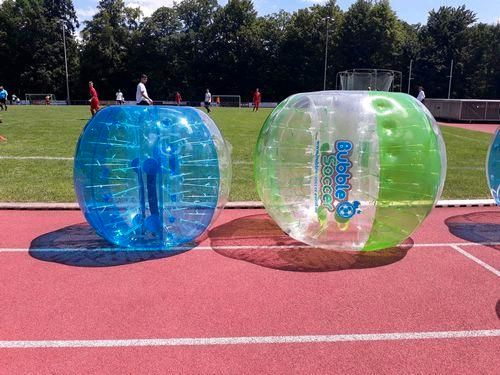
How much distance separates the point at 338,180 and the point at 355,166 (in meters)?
0.25

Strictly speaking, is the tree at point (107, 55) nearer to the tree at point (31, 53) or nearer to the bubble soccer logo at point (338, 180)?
the tree at point (31, 53)

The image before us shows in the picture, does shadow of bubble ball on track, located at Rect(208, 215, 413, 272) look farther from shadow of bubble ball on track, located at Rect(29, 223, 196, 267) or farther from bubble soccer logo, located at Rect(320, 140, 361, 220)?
bubble soccer logo, located at Rect(320, 140, 361, 220)

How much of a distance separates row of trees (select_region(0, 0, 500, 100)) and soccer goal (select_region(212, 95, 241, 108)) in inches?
167

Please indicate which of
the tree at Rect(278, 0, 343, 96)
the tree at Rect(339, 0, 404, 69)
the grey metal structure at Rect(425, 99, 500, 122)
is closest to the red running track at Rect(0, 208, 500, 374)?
the grey metal structure at Rect(425, 99, 500, 122)

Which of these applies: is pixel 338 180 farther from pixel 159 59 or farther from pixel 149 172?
pixel 159 59

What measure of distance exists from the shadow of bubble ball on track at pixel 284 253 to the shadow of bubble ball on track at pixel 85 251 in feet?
1.93

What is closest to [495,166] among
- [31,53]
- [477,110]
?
[477,110]

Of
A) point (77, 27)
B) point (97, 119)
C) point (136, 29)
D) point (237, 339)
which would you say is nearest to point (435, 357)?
point (237, 339)

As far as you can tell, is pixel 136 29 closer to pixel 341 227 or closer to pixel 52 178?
pixel 52 178

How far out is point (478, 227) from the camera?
22.6ft

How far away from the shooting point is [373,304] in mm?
4434

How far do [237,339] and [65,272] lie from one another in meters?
2.46

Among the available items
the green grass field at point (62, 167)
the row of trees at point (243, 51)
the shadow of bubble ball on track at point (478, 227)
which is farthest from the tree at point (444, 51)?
the shadow of bubble ball on track at point (478, 227)

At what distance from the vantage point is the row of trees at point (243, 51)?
60375 mm
